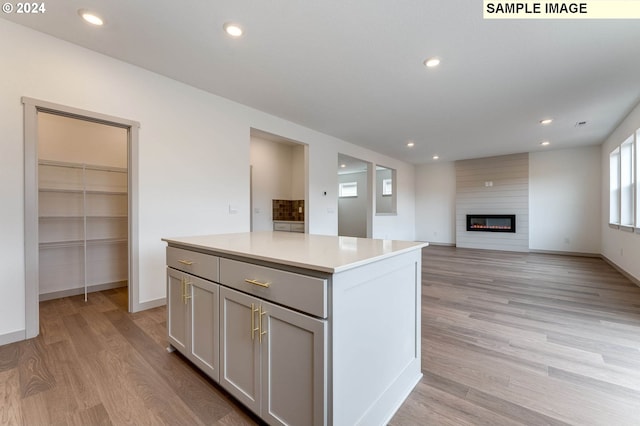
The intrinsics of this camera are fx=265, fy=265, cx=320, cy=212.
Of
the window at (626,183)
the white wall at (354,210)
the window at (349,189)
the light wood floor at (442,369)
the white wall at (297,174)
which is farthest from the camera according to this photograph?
the window at (349,189)

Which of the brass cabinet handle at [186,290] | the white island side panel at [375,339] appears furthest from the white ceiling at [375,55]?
the brass cabinet handle at [186,290]

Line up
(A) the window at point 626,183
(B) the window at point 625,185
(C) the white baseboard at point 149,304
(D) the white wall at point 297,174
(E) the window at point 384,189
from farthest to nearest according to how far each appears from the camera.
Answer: (E) the window at point 384,189
(D) the white wall at point 297,174
(A) the window at point 626,183
(B) the window at point 625,185
(C) the white baseboard at point 149,304

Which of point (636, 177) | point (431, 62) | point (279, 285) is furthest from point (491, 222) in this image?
point (279, 285)

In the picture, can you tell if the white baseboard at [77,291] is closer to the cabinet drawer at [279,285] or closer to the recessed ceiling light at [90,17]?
the recessed ceiling light at [90,17]

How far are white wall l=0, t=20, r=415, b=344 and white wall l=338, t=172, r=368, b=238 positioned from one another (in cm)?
553

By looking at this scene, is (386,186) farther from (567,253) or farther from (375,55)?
(375,55)

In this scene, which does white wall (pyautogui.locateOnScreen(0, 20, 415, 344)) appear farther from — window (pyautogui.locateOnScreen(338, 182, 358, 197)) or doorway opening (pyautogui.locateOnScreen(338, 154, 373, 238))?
window (pyautogui.locateOnScreen(338, 182, 358, 197))

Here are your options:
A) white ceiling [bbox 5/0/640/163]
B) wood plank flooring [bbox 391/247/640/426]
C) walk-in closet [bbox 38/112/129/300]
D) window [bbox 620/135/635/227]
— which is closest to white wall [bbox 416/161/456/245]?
window [bbox 620/135/635/227]

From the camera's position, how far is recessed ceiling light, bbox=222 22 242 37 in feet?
7.14

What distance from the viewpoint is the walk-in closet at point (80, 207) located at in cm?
327

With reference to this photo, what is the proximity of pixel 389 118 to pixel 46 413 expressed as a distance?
4759mm

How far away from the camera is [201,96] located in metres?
3.38

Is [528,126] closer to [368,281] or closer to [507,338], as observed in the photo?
[507,338]

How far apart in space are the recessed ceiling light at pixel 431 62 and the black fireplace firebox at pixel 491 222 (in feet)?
19.8
